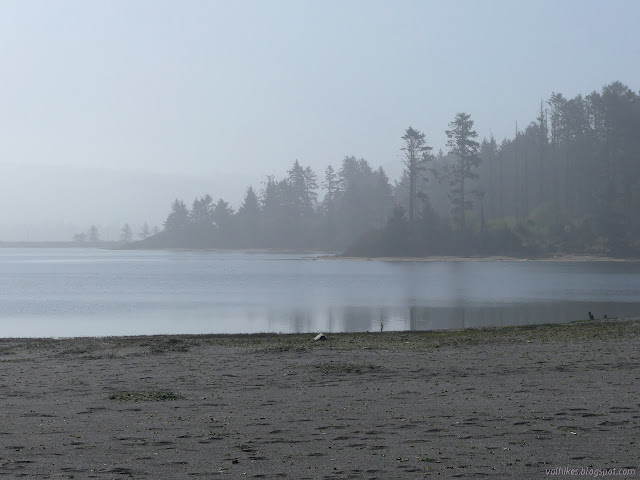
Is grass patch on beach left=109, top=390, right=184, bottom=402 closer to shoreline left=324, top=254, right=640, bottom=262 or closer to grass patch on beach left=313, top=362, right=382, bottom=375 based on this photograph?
grass patch on beach left=313, top=362, right=382, bottom=375

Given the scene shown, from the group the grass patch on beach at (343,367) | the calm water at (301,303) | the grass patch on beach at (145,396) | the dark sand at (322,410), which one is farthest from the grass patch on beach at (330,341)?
the grass patch on beach at (145,396)

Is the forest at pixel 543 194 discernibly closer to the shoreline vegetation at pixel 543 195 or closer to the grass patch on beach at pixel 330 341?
the shoreline vegetation at pixel 543 195

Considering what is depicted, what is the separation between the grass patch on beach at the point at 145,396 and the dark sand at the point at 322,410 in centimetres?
6

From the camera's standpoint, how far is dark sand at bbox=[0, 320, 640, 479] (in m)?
10.7

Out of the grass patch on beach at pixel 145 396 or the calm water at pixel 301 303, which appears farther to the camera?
the calm water at pixel 301 303

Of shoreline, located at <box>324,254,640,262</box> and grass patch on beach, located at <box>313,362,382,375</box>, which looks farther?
shoreline, located at <box>324,254,640,262</box>

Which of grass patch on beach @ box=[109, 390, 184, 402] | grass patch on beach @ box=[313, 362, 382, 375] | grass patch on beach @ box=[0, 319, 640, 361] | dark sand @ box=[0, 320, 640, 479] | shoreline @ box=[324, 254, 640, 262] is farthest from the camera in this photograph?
shoreline @ box=[324, 254, 640, 262]

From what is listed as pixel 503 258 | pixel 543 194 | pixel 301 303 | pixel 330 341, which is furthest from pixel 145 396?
pixel 543 194

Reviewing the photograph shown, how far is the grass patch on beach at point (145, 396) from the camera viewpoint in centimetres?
1584

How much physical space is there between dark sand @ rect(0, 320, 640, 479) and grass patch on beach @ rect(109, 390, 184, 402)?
58mm

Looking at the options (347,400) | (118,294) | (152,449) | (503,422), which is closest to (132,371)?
(347,400)

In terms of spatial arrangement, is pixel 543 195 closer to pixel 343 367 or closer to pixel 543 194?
pixel 543 194

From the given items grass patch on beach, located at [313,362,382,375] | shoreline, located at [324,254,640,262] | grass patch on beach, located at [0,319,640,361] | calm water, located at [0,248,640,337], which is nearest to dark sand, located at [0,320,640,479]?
grass patch on beach, located at [313,362,382,375]

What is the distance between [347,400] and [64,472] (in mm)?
6309
